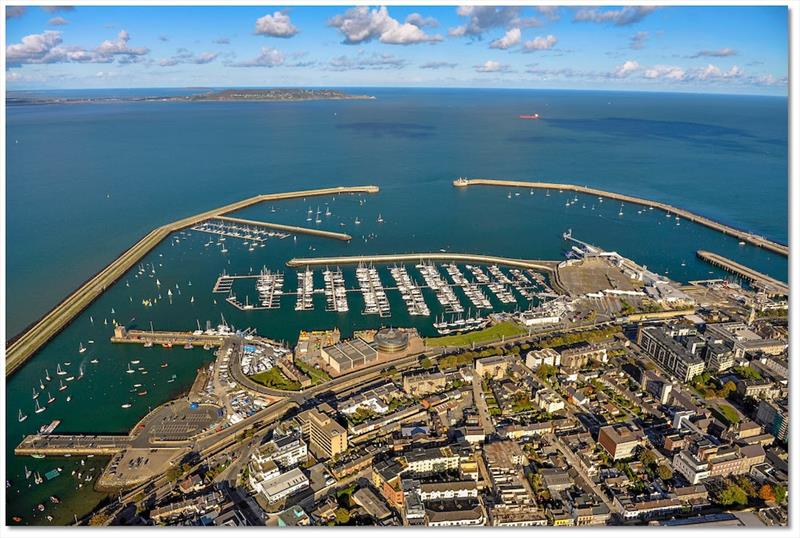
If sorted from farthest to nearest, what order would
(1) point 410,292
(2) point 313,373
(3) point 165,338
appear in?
1. (1) point 410,292
2. (3) point 165,338
3. (2) point 313,373

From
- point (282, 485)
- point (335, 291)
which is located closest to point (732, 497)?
point (282, 485)

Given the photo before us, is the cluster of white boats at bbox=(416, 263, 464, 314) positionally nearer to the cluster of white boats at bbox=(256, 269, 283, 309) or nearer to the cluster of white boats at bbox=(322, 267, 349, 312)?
the cluster of white boats at bbox=(322, 267, 349, 312)

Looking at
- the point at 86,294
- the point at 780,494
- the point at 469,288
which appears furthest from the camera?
the point at 469,288

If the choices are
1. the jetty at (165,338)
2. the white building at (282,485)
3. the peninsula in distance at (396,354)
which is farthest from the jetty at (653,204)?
the white building at (282,485)

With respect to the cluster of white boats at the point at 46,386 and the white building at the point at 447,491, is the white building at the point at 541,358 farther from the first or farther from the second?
the cluster of white boats at the point at 46,386

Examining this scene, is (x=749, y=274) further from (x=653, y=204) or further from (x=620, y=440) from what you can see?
(x=620, y=440)
